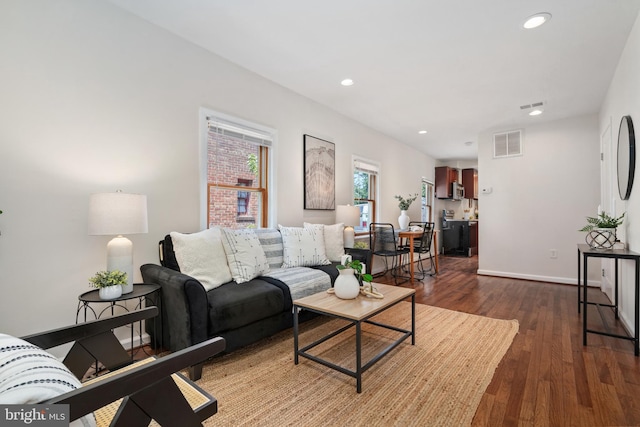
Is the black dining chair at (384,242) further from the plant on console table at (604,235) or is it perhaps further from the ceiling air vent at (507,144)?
the plant on console table at (604,235)

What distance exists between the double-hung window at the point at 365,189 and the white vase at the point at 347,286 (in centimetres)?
287

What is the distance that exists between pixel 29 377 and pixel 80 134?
2.07 m

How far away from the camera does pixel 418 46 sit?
2.78 metres

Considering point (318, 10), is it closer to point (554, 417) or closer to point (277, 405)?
point (277, 405)

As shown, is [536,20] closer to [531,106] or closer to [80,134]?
[531,106]

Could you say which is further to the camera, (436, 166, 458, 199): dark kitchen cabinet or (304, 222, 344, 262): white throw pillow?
(436, 166, 458, 199): dark kitchen cabinet

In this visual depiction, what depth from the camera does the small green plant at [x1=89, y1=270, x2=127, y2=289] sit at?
6.25 feet

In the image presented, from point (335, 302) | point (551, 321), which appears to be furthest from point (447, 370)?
point (551, 321)

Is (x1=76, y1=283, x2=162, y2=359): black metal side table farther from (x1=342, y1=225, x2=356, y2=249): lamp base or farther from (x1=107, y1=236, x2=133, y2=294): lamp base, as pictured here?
(x1=342, y1=225, x2=356, y2=249): lamp base

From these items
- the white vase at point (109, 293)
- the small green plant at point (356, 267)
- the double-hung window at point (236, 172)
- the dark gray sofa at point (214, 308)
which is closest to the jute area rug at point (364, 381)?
the dark gray sofa at point (214, 308)

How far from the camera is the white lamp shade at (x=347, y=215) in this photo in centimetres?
424

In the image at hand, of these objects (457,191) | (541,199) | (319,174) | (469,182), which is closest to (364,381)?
(319,174)

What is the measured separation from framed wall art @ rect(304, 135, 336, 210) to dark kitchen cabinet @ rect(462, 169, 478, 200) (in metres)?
5.55

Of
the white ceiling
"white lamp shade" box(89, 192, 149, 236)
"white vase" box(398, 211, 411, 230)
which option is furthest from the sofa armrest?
Answer: "white vase" box(398, 211, 411, 230)
